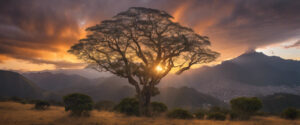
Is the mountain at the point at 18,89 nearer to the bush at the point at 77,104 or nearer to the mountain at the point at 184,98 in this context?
the mountain at the point at 184,98

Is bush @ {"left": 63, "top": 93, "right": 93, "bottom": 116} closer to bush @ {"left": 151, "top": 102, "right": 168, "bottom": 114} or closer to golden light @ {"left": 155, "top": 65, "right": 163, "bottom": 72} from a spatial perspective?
bush @ {"left": 151, "top": 102, "right": 168, "bottom": 114}

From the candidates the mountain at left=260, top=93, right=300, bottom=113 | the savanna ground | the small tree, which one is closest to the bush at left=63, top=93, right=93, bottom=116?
the savanna ground

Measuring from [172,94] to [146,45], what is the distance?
441 feet

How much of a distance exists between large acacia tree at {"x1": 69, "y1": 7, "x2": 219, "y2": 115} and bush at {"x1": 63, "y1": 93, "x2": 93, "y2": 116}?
13.0 feet

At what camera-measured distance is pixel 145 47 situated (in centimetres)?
1833

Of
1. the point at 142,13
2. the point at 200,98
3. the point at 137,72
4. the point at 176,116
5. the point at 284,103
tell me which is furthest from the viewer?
the point at 200,98

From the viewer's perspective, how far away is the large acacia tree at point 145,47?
52.3 ft

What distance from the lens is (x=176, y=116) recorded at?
16609 mm

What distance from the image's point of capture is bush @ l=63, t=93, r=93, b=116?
15422 mm

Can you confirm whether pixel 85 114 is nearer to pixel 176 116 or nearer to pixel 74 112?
pixel 74 112

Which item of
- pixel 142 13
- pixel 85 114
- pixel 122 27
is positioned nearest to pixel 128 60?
pixel 122 27

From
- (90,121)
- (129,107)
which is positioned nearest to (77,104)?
(90,121)

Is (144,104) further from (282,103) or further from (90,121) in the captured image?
(282,103)

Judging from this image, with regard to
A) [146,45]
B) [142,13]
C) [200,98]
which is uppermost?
[142,13]
